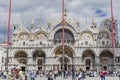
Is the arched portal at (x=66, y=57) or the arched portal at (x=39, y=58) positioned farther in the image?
the arched portal at (x=39, y=58)

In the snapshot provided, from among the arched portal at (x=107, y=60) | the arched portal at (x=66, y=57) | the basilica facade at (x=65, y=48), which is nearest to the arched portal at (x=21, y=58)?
the basilica facade at (x=65, y=48)

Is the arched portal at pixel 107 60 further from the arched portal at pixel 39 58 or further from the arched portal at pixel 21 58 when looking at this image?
the arched portal at pixel 21 58

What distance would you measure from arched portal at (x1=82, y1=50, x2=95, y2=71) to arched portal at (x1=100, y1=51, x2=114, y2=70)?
6.52 ft

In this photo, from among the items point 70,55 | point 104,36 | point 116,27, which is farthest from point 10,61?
point 116,27

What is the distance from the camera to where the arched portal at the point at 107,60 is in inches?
2443

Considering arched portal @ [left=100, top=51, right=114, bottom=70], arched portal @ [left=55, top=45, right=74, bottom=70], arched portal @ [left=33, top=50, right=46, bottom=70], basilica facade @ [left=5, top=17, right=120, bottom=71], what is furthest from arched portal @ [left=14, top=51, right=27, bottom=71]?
arched portal @ [left=100, top=51, right=114, bottom=70]

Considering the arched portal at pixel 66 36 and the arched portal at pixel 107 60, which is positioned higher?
the arched portal at pixel 66 36

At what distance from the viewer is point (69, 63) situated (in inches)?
2442

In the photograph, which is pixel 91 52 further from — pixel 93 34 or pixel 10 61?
pixel 10 61

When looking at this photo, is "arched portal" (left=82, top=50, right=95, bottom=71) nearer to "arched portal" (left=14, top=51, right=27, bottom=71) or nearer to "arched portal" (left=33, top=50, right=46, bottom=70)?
"arched portal" (left=33, top=50, right=46, bottom=70)

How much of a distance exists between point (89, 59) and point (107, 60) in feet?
13.0

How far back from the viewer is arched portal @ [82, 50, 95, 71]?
62438mm

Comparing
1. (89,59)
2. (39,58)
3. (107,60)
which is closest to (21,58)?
(39,58)

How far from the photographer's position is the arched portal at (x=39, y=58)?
206ft
